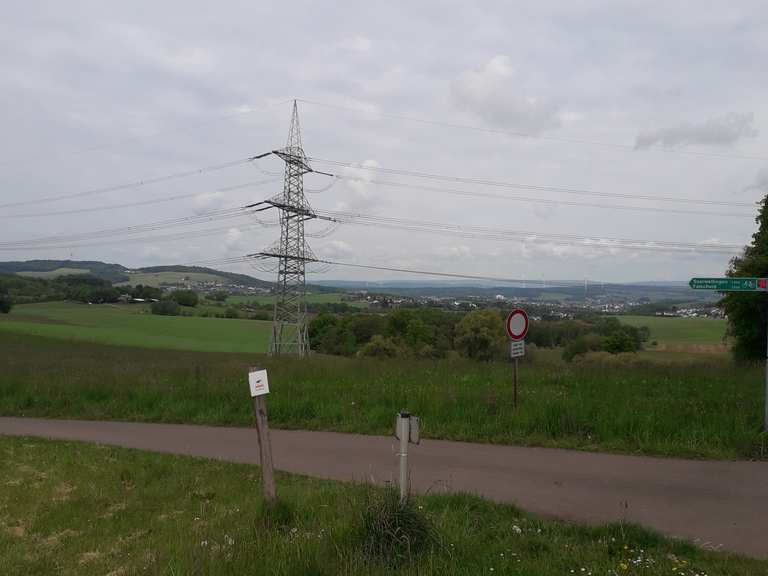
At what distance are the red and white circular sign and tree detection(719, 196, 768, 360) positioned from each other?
30.5 m

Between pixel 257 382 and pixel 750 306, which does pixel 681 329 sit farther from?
pixel 257 382

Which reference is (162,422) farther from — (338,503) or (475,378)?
(338,503)

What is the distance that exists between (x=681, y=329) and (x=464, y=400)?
182 ft

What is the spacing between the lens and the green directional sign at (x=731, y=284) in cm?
916

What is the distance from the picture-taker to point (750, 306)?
37.5 metres

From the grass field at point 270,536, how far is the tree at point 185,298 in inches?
2449

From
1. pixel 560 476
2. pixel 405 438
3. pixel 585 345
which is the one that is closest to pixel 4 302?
pixel 585 345

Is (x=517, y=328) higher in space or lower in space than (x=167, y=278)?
lower

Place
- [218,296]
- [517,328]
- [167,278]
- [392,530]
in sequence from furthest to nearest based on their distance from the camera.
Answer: [167,278] → [218,296] → [517,328] → [392,530]

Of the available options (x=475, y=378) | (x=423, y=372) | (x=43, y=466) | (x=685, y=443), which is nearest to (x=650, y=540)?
(x=685, y=443)

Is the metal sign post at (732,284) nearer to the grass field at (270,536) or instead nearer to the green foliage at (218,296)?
the grass field at (270,536)

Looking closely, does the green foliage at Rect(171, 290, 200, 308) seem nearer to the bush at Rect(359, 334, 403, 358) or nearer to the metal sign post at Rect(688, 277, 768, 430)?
the bush at Rect(359, 334, 403, 358)

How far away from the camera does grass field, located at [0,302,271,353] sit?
166 ft

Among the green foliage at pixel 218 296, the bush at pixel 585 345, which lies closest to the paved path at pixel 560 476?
the bush at pixel 585 345
